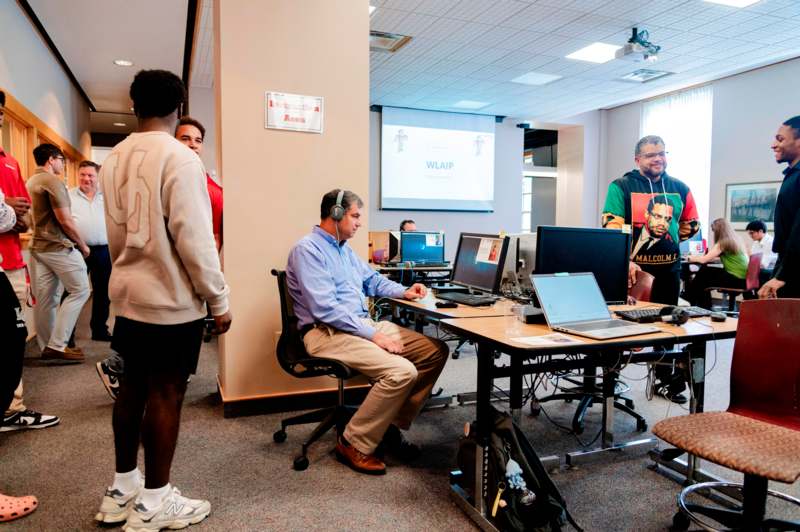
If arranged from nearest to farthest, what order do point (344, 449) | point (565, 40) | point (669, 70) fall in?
point (344, 449) → point (565, 40) → point (669, 70)

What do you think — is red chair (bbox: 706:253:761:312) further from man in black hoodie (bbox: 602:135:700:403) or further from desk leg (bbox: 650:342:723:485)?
desk leg (bbox: 650:342:723:485)

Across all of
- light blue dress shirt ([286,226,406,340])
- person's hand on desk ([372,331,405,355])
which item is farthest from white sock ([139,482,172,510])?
person's hand on desk ([372,331,405,355])

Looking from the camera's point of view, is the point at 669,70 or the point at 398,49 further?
the point at 669,70

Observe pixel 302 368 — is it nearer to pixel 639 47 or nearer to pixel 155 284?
pixel 155 284

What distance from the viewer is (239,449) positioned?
2488 millimetres

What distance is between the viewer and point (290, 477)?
7.29 feet

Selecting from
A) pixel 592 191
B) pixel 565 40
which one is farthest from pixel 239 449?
pixel 592 191

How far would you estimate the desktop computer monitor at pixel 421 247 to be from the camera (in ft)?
18.2

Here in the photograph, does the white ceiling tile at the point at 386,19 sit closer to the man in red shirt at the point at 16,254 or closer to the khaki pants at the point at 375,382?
the man in red shirt at the point at 16,254

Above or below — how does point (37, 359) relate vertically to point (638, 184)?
below

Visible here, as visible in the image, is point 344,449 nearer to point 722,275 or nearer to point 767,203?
point 722,275

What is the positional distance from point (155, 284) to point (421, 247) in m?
4.07

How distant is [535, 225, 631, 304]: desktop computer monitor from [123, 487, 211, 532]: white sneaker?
1.63 metres

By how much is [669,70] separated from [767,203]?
221 cm
